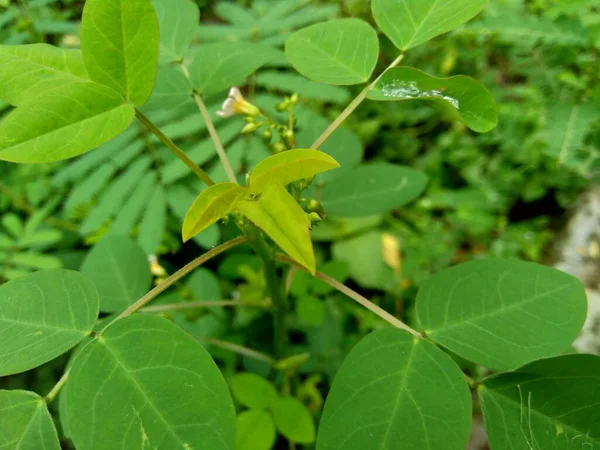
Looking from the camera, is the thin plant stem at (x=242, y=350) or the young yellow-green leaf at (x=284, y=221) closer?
the young yellow-green leaf at (x=284, y=221)

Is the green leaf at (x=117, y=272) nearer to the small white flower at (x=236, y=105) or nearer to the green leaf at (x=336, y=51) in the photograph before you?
the small white flower at (x=236, y=105)

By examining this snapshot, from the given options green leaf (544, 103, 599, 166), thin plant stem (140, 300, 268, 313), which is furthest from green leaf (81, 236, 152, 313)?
green leaf (544, 103, 599, 166)

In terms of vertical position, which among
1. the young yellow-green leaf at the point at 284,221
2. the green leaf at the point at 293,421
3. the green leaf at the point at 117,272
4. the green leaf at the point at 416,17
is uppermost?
the green leaf at the point at 416,17

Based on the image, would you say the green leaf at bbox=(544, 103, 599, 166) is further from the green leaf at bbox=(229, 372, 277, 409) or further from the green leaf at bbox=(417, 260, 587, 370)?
the green leaf at bbox=(229, 372, 277, 409)

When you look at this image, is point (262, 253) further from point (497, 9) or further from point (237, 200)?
point (497, 9)

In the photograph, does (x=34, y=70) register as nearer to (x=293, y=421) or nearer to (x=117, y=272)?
(x=117, y=272)

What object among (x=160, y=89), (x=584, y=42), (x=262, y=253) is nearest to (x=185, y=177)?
(x=160, y=89)

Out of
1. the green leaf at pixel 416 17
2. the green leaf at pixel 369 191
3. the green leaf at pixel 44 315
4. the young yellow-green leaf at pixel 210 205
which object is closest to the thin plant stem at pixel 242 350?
the green leaf at pixel 369 191

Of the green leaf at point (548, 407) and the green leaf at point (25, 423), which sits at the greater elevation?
the green leaf at point (25, 423)
